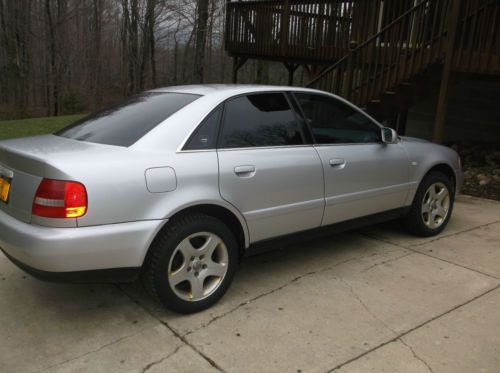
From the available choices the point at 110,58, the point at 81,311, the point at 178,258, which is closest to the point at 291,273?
the point at 178,258

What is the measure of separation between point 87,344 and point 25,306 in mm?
741

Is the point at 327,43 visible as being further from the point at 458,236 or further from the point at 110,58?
the point at 110,58

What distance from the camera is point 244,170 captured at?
11.0ft

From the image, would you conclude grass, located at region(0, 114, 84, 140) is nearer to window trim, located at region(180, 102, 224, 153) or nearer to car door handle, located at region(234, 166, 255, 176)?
window trim, located at region(180, 102, 224, 153)

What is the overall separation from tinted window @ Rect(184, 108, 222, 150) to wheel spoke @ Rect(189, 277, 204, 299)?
2.84 feet

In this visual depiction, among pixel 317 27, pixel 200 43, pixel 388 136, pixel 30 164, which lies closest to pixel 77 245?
pixel 30 164

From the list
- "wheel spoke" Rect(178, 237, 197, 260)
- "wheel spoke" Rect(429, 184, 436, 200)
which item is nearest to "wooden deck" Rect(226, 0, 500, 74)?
"wheel spoke" Rect(429, 184, 436, 200)

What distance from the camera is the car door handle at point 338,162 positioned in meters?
3.93

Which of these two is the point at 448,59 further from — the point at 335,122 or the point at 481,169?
the point at 335,122

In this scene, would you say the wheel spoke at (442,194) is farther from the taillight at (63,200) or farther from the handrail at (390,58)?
the taillight at (63,200)

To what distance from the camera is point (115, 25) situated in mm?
25938

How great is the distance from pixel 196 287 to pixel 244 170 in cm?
85

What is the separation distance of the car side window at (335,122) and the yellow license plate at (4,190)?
7.25 ft

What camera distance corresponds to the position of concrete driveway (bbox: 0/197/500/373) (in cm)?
277
